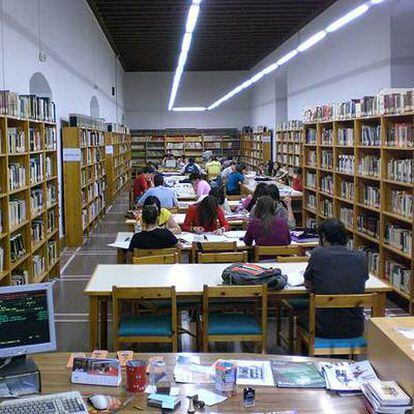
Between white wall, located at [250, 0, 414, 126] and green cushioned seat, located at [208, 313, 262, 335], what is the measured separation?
20.0 feet

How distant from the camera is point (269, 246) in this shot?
622 cm

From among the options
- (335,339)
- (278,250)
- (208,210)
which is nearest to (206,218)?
(208,210)

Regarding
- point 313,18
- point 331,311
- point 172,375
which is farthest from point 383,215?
point 313,18

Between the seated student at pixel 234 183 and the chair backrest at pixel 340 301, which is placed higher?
the seated student at pixel 234 183

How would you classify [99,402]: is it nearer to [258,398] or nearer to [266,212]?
[258,398]

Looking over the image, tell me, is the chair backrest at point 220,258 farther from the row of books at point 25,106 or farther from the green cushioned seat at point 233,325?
the row of books at point 25,106

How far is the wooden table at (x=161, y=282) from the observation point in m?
4.61

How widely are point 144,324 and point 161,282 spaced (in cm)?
40

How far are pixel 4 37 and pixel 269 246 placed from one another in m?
4.01

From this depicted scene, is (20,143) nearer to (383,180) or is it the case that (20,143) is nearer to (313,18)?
(383,180)

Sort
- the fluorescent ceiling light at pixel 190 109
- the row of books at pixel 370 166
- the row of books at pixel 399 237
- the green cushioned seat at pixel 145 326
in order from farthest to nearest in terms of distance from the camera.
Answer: the fluorescent ceiling light at pixel 190 109 → the row of books at pixel 370 166 → the row of books at pixel 399 237 → the green cushioned seat at pixel 145 326

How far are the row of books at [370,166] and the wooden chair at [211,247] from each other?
8.16ft

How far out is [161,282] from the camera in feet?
16.0

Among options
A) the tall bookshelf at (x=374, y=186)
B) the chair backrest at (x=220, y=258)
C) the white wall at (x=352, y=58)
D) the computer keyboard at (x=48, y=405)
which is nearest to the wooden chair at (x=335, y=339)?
the chair backrest at (x=220, y=258)
